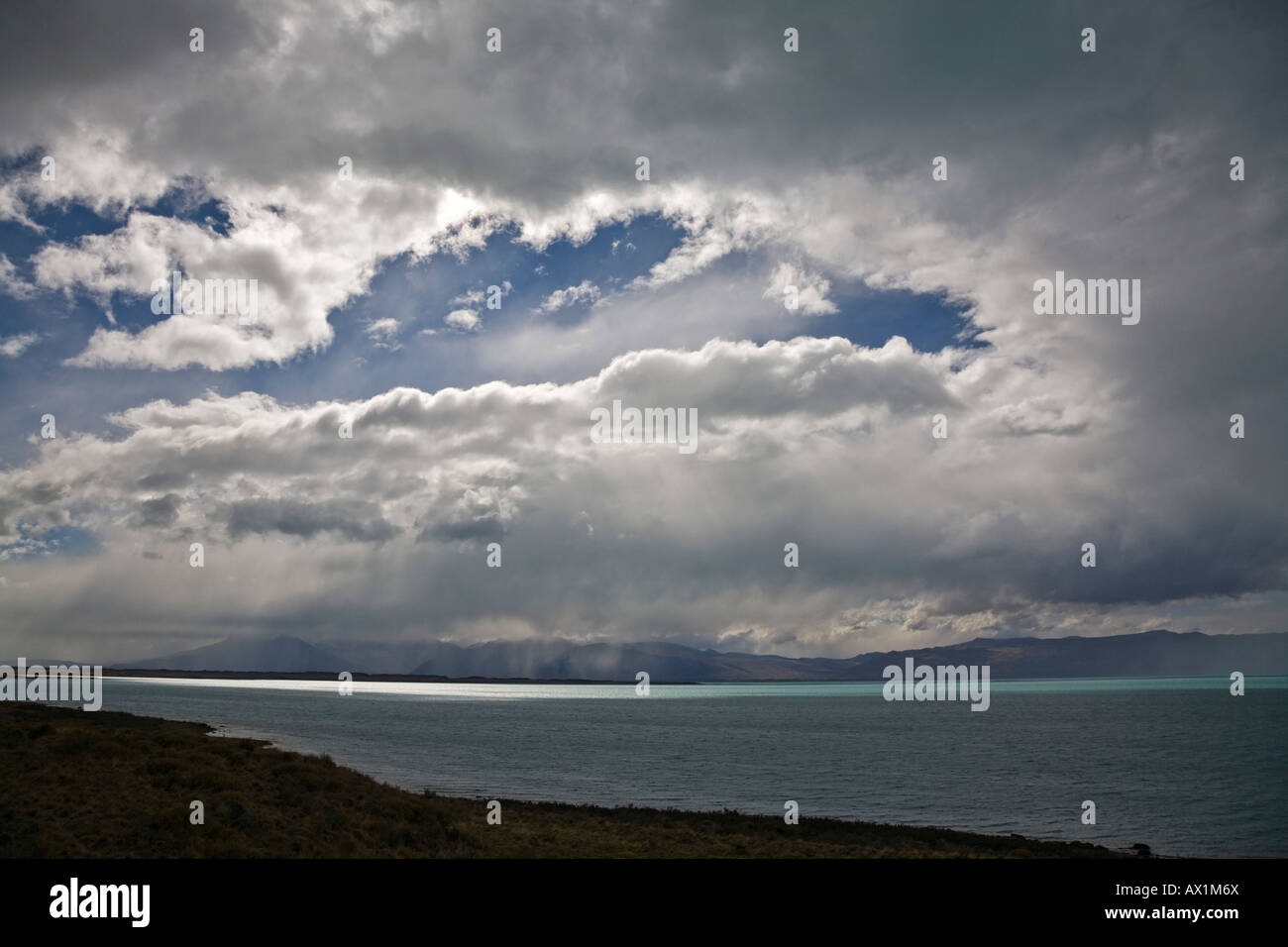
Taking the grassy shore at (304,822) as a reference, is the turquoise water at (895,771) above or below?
below

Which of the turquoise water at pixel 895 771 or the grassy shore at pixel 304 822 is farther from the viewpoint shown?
the turquoise water at pixel 895 771

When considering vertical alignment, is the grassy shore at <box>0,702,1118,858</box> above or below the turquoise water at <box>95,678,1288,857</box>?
above

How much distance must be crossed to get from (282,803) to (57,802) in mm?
8277

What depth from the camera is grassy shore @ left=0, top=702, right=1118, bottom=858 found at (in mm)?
Answer: 25781

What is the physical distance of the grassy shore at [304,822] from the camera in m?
25.8

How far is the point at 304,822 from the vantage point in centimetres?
3017

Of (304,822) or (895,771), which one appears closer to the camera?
(304,822)

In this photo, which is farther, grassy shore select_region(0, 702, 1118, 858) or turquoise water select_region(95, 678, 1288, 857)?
turquoise water select_region(95, 678, 1288, 857)

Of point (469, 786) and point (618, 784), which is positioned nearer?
point (469, 786)

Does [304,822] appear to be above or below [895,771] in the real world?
above

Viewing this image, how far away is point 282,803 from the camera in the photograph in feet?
108
